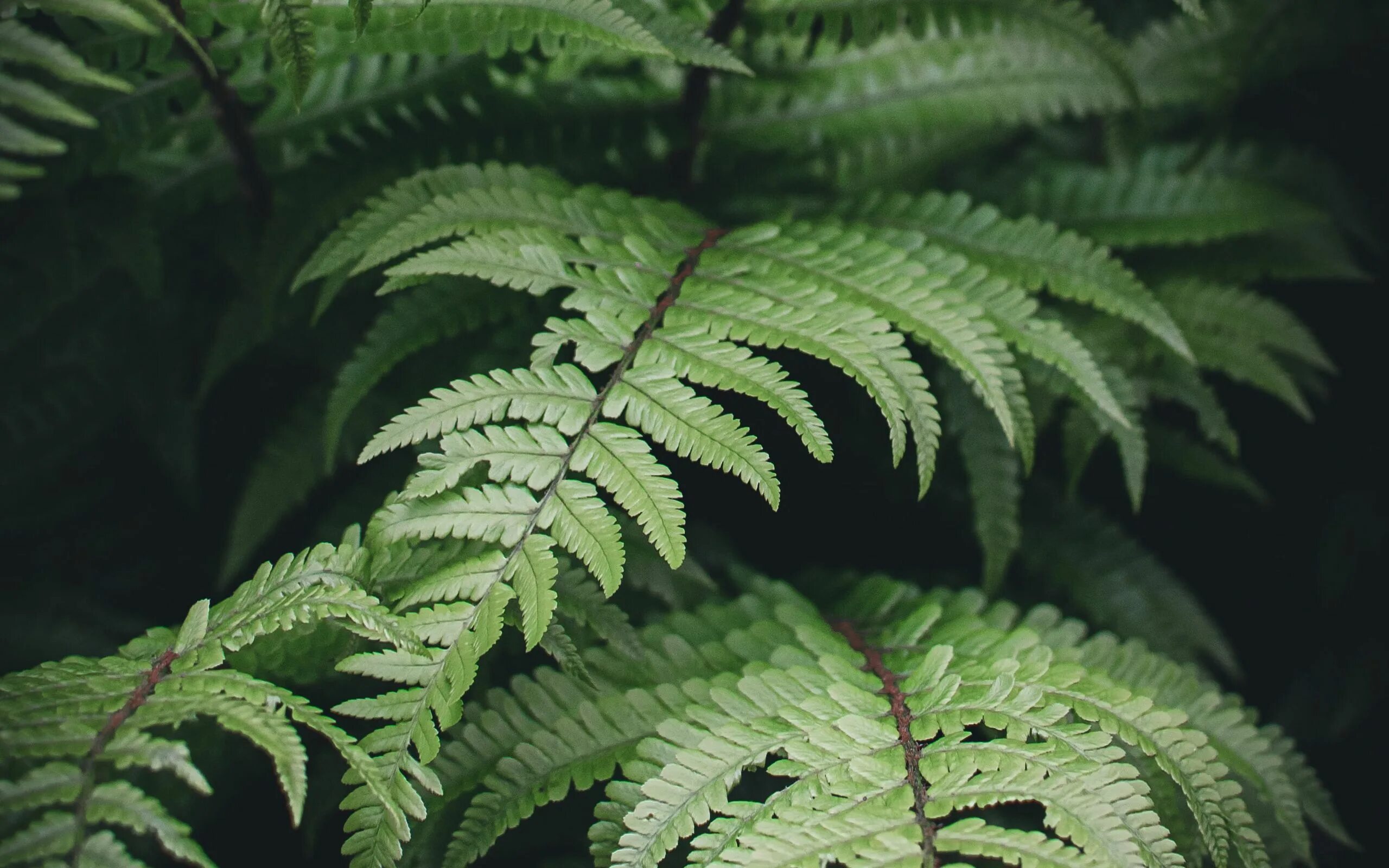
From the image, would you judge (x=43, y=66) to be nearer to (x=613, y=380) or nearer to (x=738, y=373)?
(x=613, y=380)

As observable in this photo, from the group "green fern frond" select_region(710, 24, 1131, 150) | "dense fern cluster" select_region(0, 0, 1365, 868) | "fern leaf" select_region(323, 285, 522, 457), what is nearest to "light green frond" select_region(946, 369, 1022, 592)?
"dense fern cluster" select_region(0, 0, 1365, 868)

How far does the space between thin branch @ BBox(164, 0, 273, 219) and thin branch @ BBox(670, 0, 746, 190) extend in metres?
0.68

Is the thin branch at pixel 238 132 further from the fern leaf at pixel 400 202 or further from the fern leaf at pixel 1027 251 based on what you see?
the fern leaf at pixel 1027 251

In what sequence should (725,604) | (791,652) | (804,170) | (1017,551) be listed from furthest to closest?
(1017,551) → (804,170) → (725,604) → (791,652)

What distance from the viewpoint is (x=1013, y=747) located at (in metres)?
0.89

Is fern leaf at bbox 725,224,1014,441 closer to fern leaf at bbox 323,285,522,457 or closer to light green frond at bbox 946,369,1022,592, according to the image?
light green frond at bbox 946,369,1022,592

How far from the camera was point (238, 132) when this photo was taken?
1.45 meters

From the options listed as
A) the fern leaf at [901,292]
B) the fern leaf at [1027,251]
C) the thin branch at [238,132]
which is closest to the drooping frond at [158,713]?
the fern leaf at [901,292]

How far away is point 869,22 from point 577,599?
0.96 metres

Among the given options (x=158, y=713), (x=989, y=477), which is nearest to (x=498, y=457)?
(x=158, y=713)

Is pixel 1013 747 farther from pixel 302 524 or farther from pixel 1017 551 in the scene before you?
pixel 302 524

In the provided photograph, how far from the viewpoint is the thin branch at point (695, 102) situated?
1.48 m

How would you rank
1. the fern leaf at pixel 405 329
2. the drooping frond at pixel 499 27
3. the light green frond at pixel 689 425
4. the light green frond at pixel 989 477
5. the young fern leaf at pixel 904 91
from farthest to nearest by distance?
the young fern leaf at pixel 904 91, the light green frond at pixel 989 477, the fern leaf at pixel 405 329, the drooping frond at pixel 499 27, the light green frond at pixel 689 425

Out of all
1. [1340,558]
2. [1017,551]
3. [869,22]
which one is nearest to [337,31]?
[869,22]
